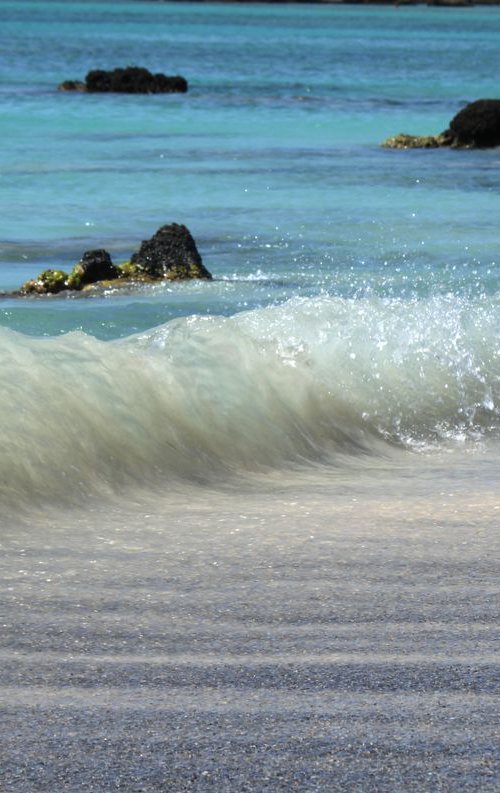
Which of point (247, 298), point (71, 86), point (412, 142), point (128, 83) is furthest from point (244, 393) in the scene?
point (128, 83)

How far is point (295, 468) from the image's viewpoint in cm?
577

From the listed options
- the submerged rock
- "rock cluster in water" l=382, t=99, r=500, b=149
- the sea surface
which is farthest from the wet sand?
"rock cluster in water" l=382, t=99, r=500, b=149

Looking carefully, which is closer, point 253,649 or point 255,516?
point 253,649

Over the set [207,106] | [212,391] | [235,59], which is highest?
[235,59]

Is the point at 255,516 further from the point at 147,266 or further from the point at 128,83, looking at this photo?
the point at 128,83

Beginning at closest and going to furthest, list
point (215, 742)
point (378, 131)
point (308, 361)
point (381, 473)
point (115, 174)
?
point (215, 742) → point (381, 473) → point (308, 361) → point (115, 174) → point (378, 131)

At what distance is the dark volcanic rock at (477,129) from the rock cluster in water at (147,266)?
14.4 metres

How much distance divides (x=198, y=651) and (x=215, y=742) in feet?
1.61

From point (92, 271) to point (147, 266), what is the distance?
1.70ft

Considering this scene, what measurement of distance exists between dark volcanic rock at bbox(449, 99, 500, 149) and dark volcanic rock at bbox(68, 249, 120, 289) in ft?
48.5

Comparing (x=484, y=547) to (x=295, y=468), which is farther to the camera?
(x=295, y=468)

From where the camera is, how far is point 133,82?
134 ft

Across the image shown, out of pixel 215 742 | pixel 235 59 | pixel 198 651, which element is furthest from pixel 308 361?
pixel 235 59

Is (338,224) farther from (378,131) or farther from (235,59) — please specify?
(235,59)
